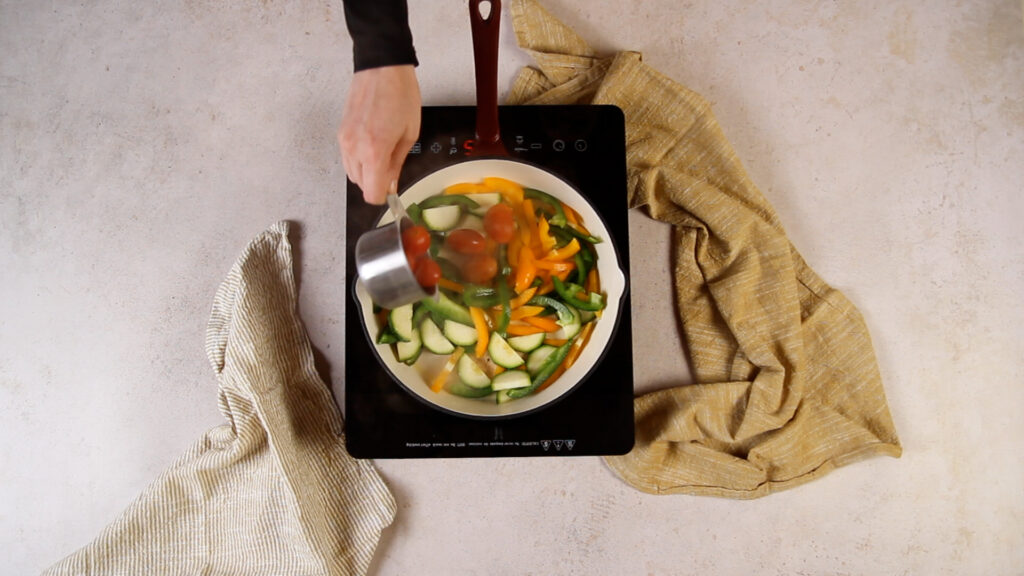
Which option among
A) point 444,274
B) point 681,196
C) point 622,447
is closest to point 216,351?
point 444,274

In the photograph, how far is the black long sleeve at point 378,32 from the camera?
2.70 ft

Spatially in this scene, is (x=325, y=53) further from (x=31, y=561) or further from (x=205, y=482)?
(x=31, y=561)

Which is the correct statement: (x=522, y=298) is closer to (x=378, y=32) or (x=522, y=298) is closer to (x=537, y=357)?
(x=537, y=357)

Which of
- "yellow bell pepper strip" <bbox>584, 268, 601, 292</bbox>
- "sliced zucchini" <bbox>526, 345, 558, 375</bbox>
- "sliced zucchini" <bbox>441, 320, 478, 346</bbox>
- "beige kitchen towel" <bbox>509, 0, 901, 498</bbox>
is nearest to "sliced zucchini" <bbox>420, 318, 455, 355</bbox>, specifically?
"sliced zucchini" <bbox>441, 320, 478, 346</bbox>

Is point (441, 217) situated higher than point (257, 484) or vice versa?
point (441, 217)

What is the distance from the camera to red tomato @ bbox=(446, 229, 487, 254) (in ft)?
3.24

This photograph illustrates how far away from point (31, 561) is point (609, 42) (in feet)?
4.17

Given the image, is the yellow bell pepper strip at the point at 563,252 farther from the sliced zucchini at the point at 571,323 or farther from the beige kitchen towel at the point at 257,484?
the beige kitchen towel at the point at 257,484

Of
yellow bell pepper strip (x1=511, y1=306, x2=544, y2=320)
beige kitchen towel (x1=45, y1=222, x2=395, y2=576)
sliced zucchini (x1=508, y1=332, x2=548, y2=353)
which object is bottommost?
beige kitchen towel (x1=45, y1=222, x2=395, y2=576)

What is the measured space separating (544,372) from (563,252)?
0.17m

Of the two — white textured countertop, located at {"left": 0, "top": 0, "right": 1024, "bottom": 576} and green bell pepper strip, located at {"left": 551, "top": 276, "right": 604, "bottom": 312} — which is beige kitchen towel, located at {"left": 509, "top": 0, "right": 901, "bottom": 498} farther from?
green bell pepper strip, located at {"left": 551, "top": 276, "right": 604, "bottom": 312}

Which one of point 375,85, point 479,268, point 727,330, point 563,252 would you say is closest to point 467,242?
point 479,268

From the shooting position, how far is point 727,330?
1151mm

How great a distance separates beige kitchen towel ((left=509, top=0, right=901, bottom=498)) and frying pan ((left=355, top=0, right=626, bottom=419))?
6.5 inches
